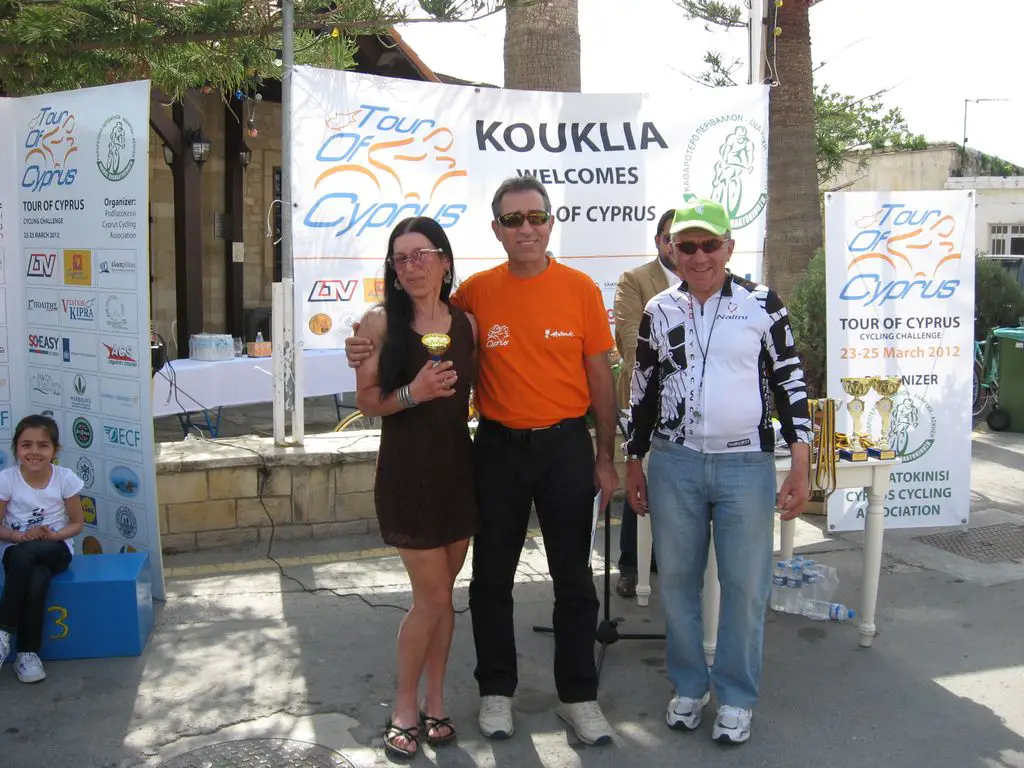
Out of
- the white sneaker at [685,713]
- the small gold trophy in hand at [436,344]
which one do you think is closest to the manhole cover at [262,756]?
the white sneaker at [685,713]

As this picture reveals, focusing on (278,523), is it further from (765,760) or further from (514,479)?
(765,760)

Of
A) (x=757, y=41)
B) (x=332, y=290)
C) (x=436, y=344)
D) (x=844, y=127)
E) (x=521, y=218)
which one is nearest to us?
(x=436, y=344)

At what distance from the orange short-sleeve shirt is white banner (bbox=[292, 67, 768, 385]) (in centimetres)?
257

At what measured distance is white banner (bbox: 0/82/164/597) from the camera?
4.55 metres

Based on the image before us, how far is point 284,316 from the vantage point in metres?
5.80

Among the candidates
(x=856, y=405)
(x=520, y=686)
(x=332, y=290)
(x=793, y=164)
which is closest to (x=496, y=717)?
(x=520, y=686)

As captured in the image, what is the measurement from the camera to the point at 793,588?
490 centimetres

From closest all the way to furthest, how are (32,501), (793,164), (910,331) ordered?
1. (32,501)
2. (910,331)
3. (793,164)

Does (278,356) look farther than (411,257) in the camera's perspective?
Yes

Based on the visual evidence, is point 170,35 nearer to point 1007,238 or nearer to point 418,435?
point 418,435

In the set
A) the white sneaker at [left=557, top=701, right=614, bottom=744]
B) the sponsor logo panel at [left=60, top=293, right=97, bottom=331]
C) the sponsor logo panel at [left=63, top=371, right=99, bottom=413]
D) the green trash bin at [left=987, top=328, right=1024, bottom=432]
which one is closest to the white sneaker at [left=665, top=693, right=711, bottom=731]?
the white sneaker at [left=557, top=701, right=614, bottom=744]

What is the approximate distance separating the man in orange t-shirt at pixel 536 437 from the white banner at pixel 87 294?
1.84 meters

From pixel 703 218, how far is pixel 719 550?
118 centimetres

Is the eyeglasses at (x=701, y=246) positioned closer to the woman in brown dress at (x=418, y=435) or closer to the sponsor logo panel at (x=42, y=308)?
the woman in brown dress at (x=418, y=435)
